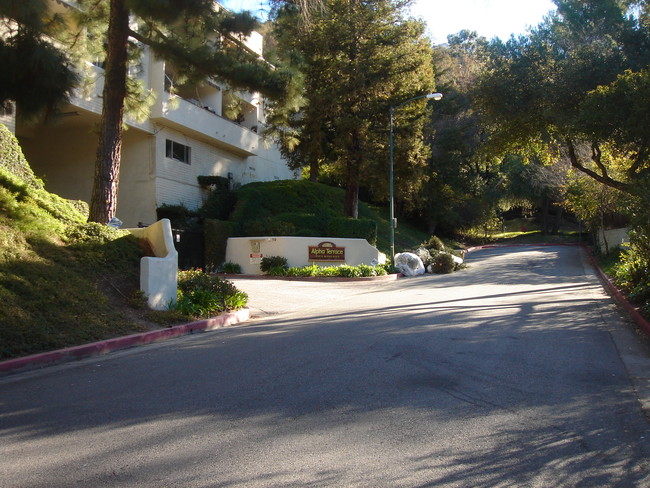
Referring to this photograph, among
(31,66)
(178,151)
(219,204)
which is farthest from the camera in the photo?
(219,204)

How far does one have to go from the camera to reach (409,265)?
26938 millimetres

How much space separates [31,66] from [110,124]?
87.2 inches

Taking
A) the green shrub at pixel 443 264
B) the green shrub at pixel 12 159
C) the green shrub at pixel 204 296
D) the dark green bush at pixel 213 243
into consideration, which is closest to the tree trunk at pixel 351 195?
the green shrub at pixel 443 264

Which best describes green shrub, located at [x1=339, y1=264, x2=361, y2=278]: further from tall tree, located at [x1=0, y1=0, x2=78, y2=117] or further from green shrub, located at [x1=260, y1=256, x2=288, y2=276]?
tall tree, located at [x1=0, y1=0, x2=78, y2=117]

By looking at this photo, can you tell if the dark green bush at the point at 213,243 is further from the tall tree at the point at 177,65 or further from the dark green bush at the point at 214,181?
the tall tree at the point at 177,65

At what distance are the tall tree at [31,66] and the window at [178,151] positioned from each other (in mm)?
13255

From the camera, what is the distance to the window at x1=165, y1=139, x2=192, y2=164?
86.4 feet

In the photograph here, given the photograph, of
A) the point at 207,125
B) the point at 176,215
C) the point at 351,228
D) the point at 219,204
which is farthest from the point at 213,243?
the point at 351,228

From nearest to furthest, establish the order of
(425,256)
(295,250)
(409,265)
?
(295,250) → (409,265) → (425,256)

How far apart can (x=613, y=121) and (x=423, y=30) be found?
53.0 ft

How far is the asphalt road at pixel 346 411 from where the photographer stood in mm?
4027

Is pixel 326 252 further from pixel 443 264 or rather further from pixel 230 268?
pixel 443 264

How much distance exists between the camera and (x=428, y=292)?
17250 millimetres

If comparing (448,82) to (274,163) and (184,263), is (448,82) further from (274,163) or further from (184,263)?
(184,263)
